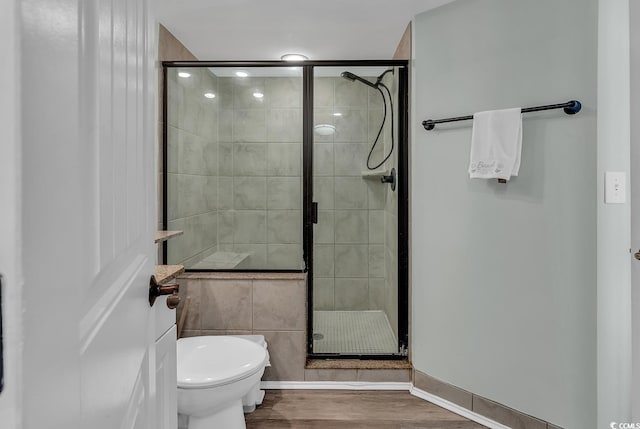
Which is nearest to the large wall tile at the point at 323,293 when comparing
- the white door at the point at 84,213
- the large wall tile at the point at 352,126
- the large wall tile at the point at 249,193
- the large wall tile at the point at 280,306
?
the large wall tile at the point at 280,306

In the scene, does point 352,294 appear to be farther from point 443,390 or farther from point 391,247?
point 443,390

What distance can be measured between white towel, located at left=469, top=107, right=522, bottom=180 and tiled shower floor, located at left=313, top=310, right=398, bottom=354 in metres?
1.19

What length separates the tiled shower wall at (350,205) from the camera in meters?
2.51

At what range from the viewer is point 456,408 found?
215cm

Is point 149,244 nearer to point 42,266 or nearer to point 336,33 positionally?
point 42,266

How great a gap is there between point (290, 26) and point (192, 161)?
1056mm

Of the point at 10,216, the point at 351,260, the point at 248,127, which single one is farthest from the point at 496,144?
the point at 10,216

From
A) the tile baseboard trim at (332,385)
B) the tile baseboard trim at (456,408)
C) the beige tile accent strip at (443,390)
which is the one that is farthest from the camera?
the tile baseboard trim at (332,385)

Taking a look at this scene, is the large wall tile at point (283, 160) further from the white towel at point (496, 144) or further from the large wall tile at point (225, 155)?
the white towel at point (496, 144)

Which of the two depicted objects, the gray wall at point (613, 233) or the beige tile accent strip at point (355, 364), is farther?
the beige tile accent strip at point (355, 364)

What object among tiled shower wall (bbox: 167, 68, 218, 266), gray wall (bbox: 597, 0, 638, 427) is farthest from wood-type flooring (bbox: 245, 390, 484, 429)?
tiled shower wall (bbox: 167, 68, 218, 266)

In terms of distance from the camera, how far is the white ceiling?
2189mm

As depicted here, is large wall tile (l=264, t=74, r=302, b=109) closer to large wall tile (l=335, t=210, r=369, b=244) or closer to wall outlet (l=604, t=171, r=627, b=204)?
large wall tile (l=335, t=210, r=369, b=244)

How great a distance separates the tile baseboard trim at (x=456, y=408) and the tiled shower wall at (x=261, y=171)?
3.40 feet
